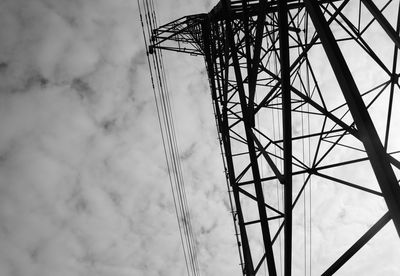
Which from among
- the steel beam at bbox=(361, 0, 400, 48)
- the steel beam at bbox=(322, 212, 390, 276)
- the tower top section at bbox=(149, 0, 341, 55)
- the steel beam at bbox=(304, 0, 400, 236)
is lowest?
the steel beam at bbox=(322, 212, 390, 276)

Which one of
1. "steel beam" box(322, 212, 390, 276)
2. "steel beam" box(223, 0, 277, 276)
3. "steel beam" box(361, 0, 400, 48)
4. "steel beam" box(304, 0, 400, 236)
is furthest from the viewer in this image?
"steel beam" box(223, 0, 277, 276)

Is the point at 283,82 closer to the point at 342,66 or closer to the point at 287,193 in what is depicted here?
the point at 342,66

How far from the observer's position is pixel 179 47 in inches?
465

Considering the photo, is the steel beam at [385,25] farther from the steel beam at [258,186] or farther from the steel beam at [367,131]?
the steel beam at [258,186]

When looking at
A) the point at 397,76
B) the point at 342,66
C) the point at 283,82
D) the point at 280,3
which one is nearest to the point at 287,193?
the point at 283,82

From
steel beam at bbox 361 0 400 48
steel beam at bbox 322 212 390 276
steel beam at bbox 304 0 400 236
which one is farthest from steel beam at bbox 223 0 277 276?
steel beam at bbox 304 0 400 236

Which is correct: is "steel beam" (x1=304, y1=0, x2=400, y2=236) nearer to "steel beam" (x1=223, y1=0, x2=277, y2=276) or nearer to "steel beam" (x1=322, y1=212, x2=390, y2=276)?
"steel beam" (x1=322, y1=212, x2=390, y2=276)

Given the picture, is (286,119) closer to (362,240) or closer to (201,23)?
(362,240)

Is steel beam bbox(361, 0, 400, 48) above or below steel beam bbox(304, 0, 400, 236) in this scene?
above

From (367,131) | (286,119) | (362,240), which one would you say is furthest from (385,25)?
(362,240)

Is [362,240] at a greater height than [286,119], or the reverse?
[286,119]

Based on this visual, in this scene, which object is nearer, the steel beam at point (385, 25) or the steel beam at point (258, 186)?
the steel beam at point (385, 25)

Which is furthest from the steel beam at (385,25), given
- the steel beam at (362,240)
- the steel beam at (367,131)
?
the steel beam at (362,240)

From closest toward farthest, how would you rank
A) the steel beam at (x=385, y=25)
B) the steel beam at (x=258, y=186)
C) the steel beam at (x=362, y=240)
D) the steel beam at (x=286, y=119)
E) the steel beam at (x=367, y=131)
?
the steel beam at (x=367, y=131) < the steel beam at (x=362, y=240) < the steel beam at (x=286, y=119) < the steel beam at (x=385, y=25) < the steel beam at (x=258, y=186)
